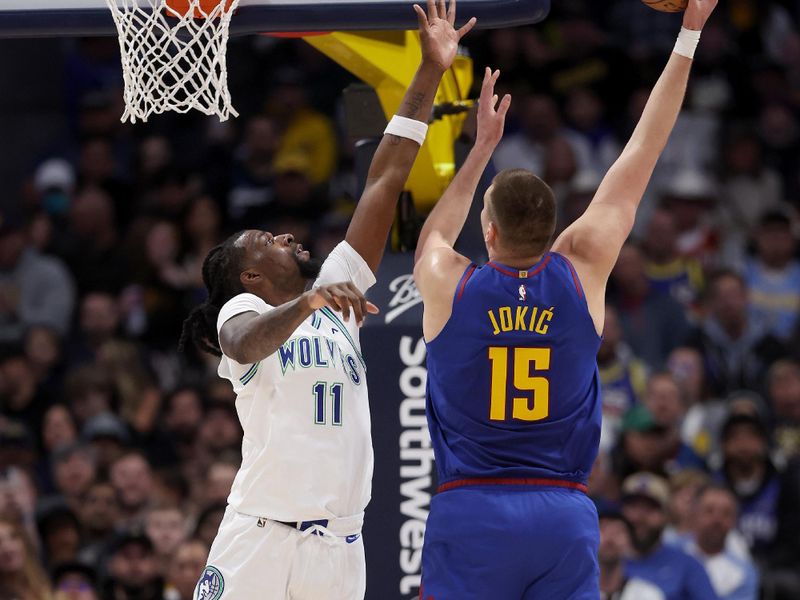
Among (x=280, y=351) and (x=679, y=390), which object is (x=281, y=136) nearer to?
(x=679, y=390)

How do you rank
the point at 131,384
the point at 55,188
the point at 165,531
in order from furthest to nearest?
the point at 55,188 → the point at 131,384 → the point at 165,531

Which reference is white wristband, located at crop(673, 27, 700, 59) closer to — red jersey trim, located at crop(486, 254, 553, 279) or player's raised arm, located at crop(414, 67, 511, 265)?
player's raised arm, located at crop(414, 67, 511, 265)

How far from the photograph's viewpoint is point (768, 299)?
11211 mm

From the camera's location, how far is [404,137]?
5.32m

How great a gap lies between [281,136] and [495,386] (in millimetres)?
7834

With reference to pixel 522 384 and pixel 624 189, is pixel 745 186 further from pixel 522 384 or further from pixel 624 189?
pixel 522 384

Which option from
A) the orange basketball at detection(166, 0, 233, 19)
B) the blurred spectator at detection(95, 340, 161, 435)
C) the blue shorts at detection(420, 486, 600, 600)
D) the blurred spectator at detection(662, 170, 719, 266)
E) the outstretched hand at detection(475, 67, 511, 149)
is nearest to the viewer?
the blue shorts at detection(420, 486, 600, 600)

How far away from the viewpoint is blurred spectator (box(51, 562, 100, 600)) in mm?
8273

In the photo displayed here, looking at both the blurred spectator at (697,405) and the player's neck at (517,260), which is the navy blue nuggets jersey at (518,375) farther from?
the blurred spectator at (697,405)

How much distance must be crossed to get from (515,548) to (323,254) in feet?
20.7

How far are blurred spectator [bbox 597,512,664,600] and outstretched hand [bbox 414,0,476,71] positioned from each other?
359 centimetres

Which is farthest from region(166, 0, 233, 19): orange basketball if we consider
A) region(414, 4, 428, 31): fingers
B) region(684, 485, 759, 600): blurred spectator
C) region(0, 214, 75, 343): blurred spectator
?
region(0, 214, 75, 343): blurred spectator

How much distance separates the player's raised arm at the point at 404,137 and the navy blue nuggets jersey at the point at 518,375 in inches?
22.5

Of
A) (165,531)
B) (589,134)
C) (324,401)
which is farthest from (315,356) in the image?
(589,134)
